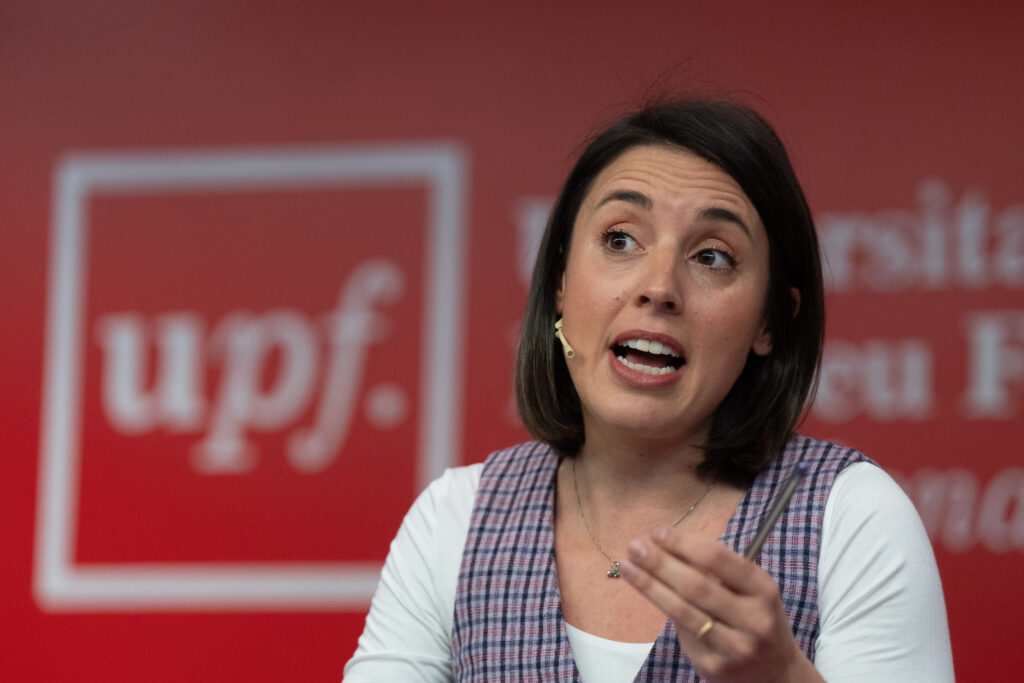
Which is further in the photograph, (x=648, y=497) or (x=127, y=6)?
(x=127, y=6)

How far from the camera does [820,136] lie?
2.50m

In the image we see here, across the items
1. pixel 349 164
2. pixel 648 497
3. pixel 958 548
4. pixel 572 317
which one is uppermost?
pixel 349 164

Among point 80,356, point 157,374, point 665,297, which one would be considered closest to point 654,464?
point 665,297

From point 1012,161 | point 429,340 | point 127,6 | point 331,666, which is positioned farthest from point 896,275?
point 127,6

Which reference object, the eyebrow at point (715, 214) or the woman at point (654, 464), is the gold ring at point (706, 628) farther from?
the eyebrow at point (715, 214)

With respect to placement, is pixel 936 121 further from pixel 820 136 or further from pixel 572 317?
pixel 572 317

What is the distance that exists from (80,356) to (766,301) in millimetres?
1800

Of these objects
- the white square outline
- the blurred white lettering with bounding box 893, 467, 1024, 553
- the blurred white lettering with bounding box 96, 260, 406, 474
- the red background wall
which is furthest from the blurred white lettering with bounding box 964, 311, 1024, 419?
the blurred white lettering with bounding box 96, 260, 406, 474

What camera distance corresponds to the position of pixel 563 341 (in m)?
1.49

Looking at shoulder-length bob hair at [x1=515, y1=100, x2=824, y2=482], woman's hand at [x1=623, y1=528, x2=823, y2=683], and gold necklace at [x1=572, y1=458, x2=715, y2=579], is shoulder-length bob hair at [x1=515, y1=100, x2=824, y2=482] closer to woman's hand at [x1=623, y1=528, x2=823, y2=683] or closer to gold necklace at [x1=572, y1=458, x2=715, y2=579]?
gold necklace at [x1=572, y1=458, x2=715, y2=579]

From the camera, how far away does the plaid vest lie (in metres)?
1.27

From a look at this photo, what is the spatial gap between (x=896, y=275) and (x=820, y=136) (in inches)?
12.6

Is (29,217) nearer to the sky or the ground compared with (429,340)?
nearer to the sky

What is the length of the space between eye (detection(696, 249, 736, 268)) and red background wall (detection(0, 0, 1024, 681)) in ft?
3.74
